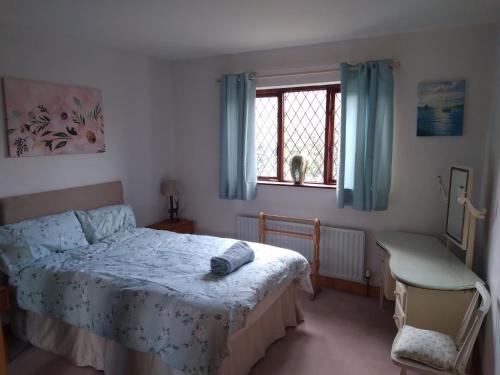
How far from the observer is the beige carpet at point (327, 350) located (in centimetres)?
228

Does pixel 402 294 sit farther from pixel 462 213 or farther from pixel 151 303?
pixel 151 303

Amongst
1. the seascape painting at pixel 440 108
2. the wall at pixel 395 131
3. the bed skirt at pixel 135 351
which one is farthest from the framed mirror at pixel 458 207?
the bed skirt at pixel 135 351

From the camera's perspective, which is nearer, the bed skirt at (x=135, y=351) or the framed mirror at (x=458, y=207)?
the bed skirt at (x=135, y=351)

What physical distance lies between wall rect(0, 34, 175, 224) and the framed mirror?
3.04 meters

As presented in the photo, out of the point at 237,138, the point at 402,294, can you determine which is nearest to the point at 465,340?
the point at 402,294

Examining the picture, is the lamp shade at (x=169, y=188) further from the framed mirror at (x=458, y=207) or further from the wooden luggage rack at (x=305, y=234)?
the framed mirror at (x=458, y=207)

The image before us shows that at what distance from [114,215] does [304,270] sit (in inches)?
72.7

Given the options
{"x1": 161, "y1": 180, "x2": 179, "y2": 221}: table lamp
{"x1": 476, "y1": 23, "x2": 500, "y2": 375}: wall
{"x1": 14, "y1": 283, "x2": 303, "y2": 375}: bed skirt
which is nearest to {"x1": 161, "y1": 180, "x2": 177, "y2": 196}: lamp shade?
{"x1": 161, "y1": 180, "x2": 179, "y2": 221}: table lamp

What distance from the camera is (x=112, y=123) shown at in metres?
3.49

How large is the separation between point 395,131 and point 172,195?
2496 millimetres

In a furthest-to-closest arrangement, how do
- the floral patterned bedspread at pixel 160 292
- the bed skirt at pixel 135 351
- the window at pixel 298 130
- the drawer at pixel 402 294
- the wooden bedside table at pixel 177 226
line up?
the wooden bedside table at pixel 177 226
the window at pixel 298 130
the drawer at pixel 402 294
the bed skirt at pixel 135 351
the floral patterned bedspread at pixel 160 292

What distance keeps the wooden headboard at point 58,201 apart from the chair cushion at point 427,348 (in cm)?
278

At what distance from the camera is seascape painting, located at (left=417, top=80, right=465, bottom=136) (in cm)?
279

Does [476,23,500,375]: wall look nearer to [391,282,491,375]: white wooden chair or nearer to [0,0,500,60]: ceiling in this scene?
[391,282,491,375]: white wooden chair
